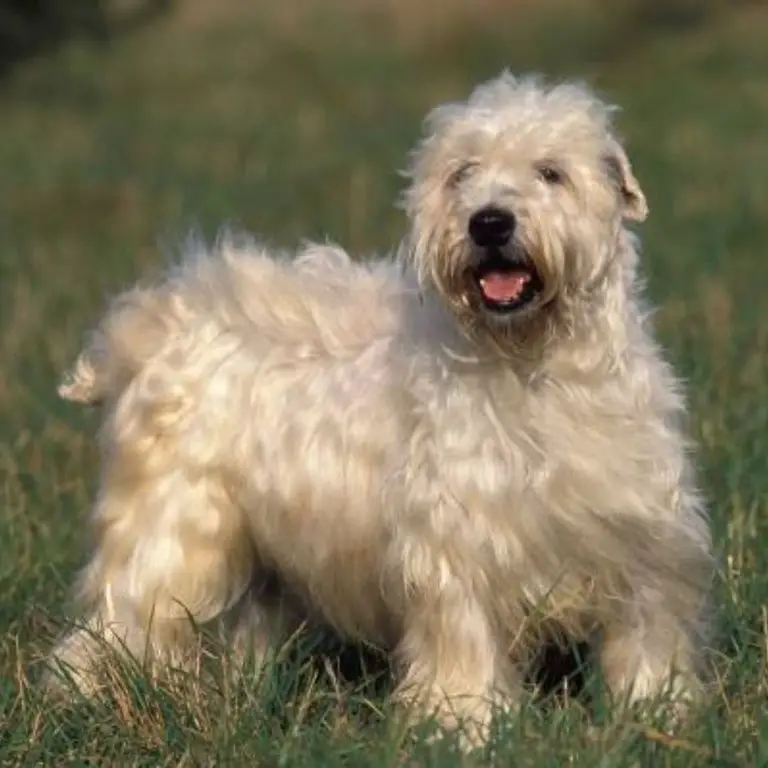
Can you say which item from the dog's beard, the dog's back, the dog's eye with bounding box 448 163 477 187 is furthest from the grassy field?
the dog's eye with bounding box 448 163 477 187

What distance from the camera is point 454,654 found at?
17.3ft

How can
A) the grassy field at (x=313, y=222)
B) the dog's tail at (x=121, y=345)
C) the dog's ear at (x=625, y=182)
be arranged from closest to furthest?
the grassy field at (x=313, y=222) < the dog's ear at (x=625, y=182) < the dog's tail at (x=121, y=345)

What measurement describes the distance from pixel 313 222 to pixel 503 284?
9.62 meters

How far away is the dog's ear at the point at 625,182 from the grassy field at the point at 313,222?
117 centimetres

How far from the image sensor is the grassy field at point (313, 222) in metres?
5.00

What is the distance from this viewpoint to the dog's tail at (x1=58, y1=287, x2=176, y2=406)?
240 inches

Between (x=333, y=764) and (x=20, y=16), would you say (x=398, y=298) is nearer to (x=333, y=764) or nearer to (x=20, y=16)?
(x=333, y=764)

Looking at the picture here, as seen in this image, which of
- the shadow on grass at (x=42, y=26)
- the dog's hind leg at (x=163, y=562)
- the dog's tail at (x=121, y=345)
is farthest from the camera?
the shadow on grass at (x=42, y=26)

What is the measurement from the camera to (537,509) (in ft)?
17.1

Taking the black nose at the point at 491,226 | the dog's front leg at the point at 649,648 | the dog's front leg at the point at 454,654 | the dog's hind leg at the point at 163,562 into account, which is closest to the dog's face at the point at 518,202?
the black nose at the point at 491,226

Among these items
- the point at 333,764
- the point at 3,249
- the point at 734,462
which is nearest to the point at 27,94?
the point at 3,249

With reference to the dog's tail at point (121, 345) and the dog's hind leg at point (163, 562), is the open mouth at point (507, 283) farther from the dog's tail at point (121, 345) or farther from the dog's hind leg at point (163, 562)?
the dog's tail at point (121, 345)

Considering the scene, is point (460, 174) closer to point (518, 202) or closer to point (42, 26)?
point (518, 202)

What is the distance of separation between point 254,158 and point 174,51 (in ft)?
33.2
